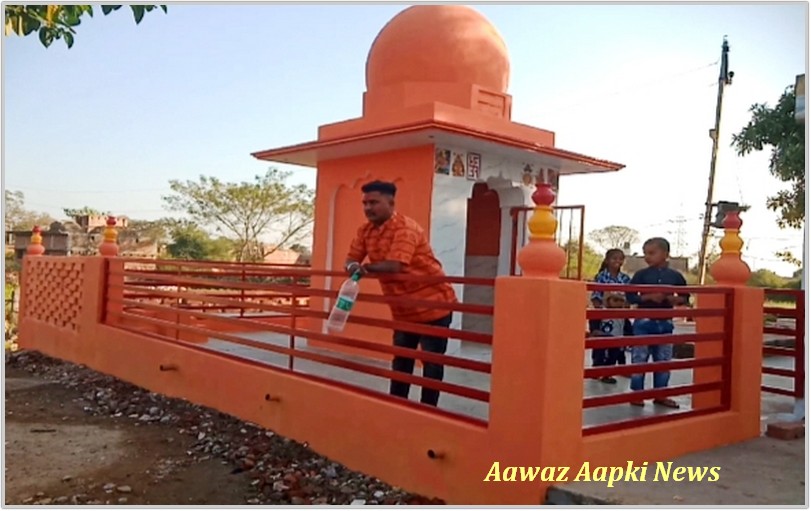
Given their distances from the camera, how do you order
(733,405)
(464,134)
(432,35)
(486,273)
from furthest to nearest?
(486,273)
(432,35)
(464,134)
(733,405)

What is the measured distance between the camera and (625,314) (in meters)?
4.04

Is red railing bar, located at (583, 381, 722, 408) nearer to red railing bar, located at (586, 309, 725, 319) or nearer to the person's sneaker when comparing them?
red railing bar, located at (586, 309, 725, 319)

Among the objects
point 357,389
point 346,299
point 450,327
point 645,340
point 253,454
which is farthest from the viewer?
point 450,327

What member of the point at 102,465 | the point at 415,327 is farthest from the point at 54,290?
the point at 415,327

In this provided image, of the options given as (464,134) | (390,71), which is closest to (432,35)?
(390,71)

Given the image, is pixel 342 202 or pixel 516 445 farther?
pixel 342 202

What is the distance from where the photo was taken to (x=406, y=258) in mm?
4566

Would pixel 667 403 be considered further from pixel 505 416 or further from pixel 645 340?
pixel 505 416

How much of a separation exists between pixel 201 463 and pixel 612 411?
2.99m

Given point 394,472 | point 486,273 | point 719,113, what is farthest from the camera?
point 719,113

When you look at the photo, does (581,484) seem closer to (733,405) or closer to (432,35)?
(733,405)

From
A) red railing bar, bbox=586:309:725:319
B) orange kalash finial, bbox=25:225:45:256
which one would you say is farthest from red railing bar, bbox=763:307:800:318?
orange kalash finial, bbox=25:225:45:256

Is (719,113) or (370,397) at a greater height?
(719,113)

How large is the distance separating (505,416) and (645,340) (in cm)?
109
